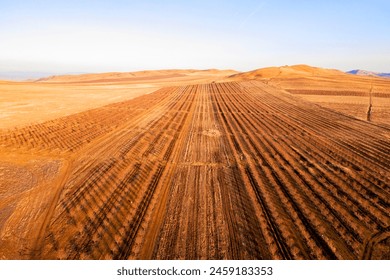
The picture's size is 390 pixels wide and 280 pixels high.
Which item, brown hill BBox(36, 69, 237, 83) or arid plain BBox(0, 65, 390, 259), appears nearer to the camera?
arid plain BBox(0, 65, 390, 259)

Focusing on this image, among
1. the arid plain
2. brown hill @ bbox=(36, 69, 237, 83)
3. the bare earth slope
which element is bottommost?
the arid plain

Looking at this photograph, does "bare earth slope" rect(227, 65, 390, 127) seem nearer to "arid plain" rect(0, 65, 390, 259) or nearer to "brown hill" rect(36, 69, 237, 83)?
"arid plain" rect(0, 65, 390, 259)

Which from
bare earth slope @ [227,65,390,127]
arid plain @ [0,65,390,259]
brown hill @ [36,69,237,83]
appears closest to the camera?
arid plain @ [0,65,390,259]

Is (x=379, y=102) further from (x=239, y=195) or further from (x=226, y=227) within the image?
(x=226, y=227)

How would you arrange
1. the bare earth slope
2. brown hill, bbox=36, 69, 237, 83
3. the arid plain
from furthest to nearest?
brown hill, bbox=36, 69, 237, 83 < the bare earth slope < the arid plain

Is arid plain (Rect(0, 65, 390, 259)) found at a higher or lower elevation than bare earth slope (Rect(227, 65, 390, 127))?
lower

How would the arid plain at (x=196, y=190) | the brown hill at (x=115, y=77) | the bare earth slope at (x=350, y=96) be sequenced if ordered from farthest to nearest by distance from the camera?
the brown hill at (x=115, y=77), the bare earth slope at (x=350, y=96), the arid plain at (x=196, y=190)

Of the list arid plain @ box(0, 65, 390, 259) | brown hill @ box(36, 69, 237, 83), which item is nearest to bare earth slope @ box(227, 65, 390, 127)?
arid plain @ box(0, 65, 390, 259)

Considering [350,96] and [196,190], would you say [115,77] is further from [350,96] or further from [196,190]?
[196,190]

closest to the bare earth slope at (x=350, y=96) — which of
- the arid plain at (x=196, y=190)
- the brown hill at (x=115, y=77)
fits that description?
the arid plain at (x=196, y=190)

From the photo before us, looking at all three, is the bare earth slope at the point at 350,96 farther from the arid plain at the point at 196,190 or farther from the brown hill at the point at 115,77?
the brown hill at the point at 115,77

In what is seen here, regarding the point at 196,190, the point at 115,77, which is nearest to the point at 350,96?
the point at 196,190
